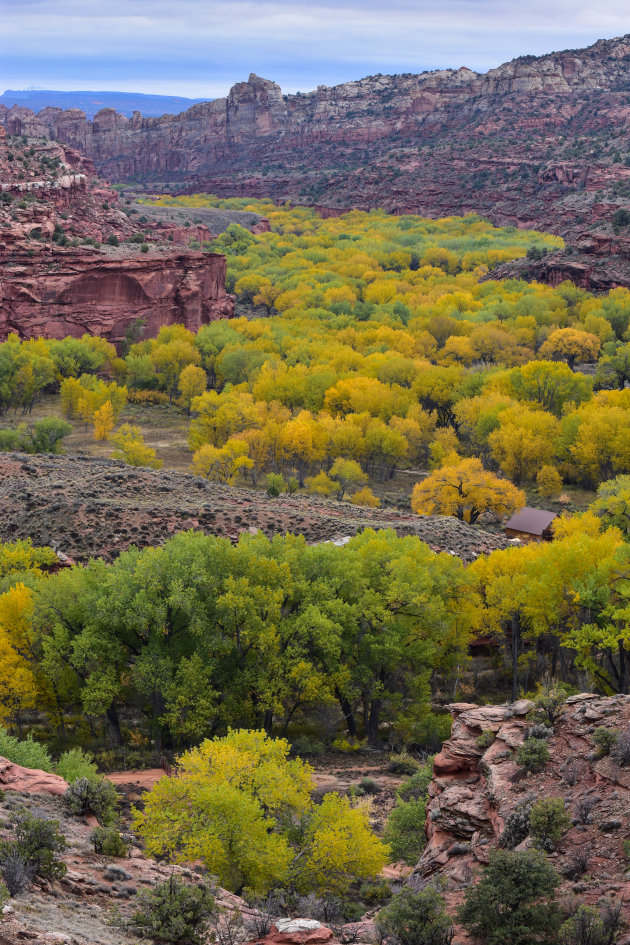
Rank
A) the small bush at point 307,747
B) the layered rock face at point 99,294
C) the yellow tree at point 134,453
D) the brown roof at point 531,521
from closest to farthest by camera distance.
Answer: the small bush at point 307,747
the brown roof at point 531,521
the yellow tree at point 134,453
the layered rock face at point 99,294

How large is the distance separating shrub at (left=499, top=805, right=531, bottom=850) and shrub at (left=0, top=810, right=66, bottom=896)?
7524 millimetres

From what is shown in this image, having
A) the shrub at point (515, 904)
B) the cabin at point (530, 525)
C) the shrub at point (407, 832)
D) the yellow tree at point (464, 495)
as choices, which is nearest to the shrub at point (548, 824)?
the shrub at point (515, 904)

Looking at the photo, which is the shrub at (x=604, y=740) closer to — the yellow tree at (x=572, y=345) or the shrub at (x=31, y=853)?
the shrub at (x=31, y=853)

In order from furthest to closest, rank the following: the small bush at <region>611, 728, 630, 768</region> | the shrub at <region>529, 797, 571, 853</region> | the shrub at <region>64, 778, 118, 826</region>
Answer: the shrub at <region>64, 778, 118, 826</region> → the small bush at <region>611, 728, 630, 768</region> → the shrub at <region>529, 797, 571, 853</region>

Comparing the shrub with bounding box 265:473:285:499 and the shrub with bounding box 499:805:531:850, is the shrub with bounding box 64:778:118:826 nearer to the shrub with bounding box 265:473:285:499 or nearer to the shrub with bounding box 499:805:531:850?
the shrub with bounding box 499:805:531:850

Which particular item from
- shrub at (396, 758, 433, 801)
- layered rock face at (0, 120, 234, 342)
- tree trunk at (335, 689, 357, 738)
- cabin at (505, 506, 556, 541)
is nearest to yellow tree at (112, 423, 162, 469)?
cabin at (505, 506, 556, 541)

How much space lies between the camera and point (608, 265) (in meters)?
108

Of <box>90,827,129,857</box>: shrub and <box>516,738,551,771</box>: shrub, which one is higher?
<box>516,738,551,771</box>: shrub

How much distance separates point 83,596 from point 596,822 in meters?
17.4

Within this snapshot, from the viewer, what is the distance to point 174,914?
42.3 feet

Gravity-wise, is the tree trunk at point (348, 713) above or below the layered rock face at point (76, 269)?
below

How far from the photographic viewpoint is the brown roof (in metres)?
48.3

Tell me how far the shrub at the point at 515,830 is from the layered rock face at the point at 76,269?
256ft

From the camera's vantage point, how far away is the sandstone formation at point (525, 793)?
14391 millimetres
